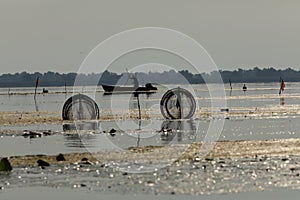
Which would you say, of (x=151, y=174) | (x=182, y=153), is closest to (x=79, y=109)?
(x=182, y=153)

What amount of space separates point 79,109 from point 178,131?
14552 millimetres

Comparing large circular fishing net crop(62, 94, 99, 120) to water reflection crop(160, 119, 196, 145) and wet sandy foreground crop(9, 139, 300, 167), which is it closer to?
water reflection crop(160, 119, 196, 145)

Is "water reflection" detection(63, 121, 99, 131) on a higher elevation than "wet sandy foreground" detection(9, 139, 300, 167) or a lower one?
higher

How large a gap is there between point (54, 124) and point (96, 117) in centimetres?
476

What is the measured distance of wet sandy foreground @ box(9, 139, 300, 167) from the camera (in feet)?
97.0

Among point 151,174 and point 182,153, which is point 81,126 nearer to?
point 182,153

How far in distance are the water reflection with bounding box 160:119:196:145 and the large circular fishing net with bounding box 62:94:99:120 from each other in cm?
549

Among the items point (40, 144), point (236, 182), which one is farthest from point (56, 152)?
point (236, 182)

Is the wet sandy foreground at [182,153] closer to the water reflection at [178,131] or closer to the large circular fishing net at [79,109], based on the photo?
the water reflection at [178,131]

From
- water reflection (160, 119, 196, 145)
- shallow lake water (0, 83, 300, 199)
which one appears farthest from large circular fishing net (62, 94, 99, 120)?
shallow lake water (0, 83, 300, 199)

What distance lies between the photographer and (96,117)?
5838cm

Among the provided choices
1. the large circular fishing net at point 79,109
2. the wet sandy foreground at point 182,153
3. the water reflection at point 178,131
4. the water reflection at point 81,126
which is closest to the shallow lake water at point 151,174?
the water reflection at point 178,131

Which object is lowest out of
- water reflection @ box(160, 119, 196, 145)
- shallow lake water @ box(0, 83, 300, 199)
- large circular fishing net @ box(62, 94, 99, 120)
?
shallow lake water @ box(0, 83, 300, 199)

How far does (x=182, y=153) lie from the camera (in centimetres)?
3166
